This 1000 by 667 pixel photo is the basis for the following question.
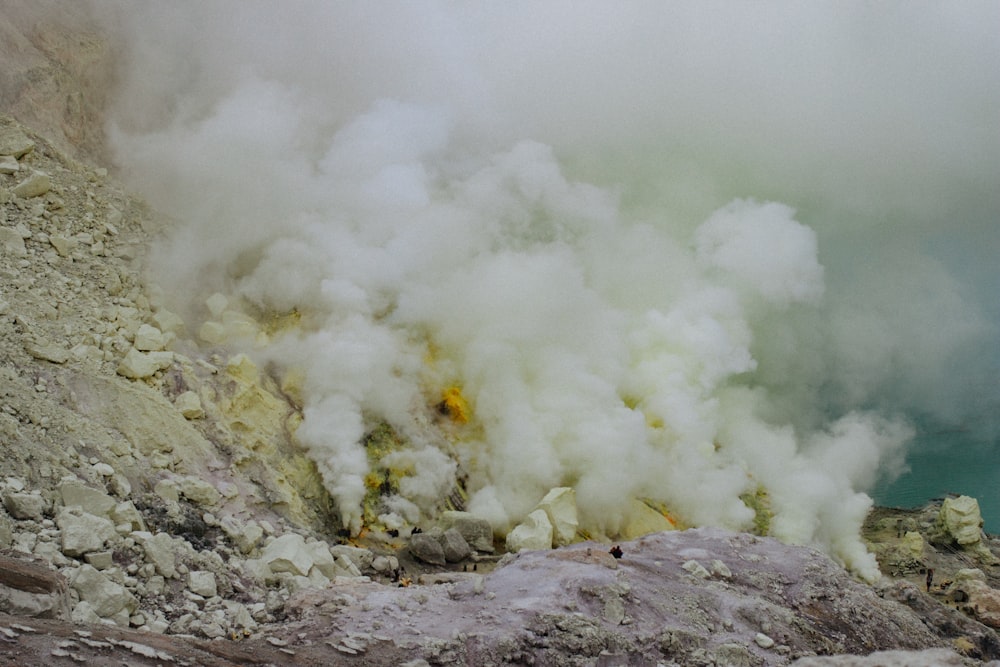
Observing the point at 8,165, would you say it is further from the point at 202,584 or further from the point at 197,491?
the point at 202,584

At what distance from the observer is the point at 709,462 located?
1097 inches

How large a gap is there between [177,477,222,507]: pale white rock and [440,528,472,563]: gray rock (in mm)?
5690

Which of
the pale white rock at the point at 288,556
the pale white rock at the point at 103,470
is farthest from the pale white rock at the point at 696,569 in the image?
the pale white rock at the point at 103,470

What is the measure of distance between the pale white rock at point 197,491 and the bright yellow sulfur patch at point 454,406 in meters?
10.1

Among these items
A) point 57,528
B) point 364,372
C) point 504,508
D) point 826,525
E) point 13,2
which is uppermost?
point 13,2

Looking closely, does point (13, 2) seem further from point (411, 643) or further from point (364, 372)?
point (411, 643)

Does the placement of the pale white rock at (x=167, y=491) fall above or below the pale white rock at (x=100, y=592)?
above

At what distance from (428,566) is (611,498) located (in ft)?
26.9

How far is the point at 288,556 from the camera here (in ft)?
37.2

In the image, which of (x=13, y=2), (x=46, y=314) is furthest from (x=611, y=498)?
(x=13, y=2)

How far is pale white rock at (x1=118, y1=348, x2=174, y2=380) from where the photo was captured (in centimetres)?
1406

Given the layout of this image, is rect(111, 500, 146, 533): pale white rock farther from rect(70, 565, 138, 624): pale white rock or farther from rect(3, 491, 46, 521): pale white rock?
rect(70, 565, 138, 624): pale white rock

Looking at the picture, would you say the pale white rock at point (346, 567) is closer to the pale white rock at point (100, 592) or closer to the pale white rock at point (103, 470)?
the pale white rock at point (103, 470)

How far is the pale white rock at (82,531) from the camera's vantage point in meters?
8.48
